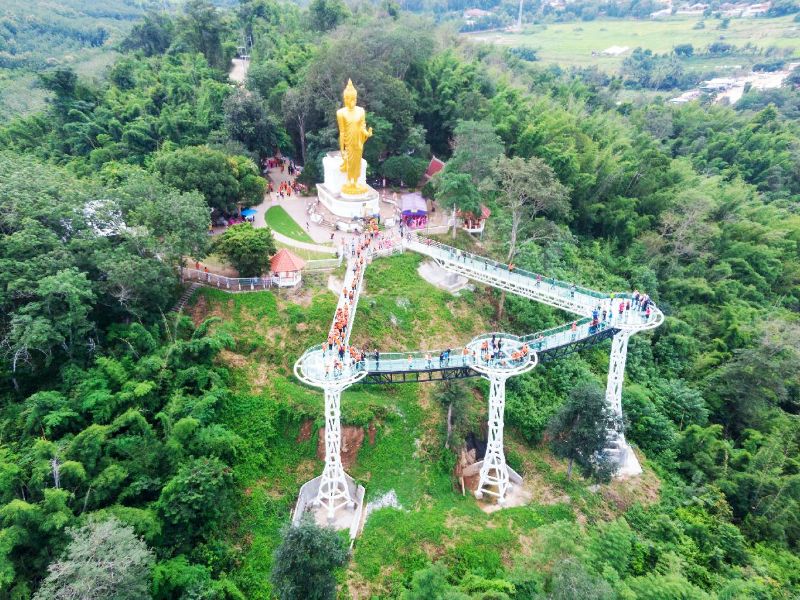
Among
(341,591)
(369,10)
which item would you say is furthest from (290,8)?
(341,591)

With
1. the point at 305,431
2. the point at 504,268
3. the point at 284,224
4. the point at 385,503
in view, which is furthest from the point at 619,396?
the point at 284,224

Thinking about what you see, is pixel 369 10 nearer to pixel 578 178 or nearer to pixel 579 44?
pixel 578 178

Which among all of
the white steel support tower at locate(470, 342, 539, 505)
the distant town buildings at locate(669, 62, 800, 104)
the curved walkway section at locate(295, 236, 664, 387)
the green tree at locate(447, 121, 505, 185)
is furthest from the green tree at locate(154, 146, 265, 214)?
the distant town buildings at locate(669, 62, 800, 104)

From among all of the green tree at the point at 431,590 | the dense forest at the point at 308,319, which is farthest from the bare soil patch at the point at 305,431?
the green tree at the point at 431,590

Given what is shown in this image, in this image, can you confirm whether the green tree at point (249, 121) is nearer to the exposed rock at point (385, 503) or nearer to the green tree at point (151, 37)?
the exposed rock at point (385, 503)

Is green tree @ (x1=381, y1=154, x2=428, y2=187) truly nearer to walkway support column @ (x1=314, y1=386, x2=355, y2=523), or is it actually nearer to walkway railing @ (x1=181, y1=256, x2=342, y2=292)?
walkway railing @ (x1=181, y1=256, x2=342, y2=292)
